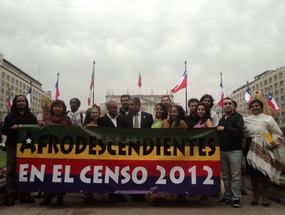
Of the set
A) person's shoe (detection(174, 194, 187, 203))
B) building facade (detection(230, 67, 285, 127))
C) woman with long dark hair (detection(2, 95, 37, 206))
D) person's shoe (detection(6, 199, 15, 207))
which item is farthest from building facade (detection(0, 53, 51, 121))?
person's shoe (detection(174, 194, 187, 203))

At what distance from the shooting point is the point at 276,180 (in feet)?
17.8

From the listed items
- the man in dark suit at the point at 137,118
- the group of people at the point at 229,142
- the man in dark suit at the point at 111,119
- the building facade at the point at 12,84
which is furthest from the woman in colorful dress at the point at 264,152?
the building facade at the point at 12,84

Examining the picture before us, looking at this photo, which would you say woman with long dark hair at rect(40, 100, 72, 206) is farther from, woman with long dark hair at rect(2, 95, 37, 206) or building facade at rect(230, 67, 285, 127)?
building facade at rect(230, 67, 285, 127)

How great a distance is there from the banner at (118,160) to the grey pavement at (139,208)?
27 centimetres

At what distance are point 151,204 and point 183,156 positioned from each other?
1.03 metres

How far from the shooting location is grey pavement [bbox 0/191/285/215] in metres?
4.87

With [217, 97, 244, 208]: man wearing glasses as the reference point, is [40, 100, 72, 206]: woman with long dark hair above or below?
above

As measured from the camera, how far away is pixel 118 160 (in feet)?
17.7

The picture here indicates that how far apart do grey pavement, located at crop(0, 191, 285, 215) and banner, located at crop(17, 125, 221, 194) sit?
27 centimetres

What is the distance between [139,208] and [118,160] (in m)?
0.89

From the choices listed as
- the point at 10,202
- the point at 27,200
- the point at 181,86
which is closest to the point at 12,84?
the point at 181,86

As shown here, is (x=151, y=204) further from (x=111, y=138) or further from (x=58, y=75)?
(x=58, y=75)

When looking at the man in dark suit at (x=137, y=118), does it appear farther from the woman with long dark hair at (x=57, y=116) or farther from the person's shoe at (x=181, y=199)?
the person's shoe at (x=181, y=199)

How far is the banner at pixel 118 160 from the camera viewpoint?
534 centimetres
